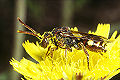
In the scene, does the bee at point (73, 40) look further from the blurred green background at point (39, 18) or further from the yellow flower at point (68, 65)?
the blurred green background at point (39, 18)

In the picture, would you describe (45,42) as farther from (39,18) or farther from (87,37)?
(39,18)

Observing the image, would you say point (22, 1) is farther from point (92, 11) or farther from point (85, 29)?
point (92, 11)

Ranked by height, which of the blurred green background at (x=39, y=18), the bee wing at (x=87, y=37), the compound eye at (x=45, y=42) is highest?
the blurred green background at (x=39, y=18)

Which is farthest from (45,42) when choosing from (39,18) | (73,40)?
(39,18)

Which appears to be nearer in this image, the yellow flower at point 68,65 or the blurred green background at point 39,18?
the yellow flower at point 68,65

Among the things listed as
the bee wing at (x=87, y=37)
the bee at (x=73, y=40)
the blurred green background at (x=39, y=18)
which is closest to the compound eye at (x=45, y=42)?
the bee at (x=73, y=40)

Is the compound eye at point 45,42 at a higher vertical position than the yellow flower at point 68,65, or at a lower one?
higher

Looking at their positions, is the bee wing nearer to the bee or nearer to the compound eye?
the bee
